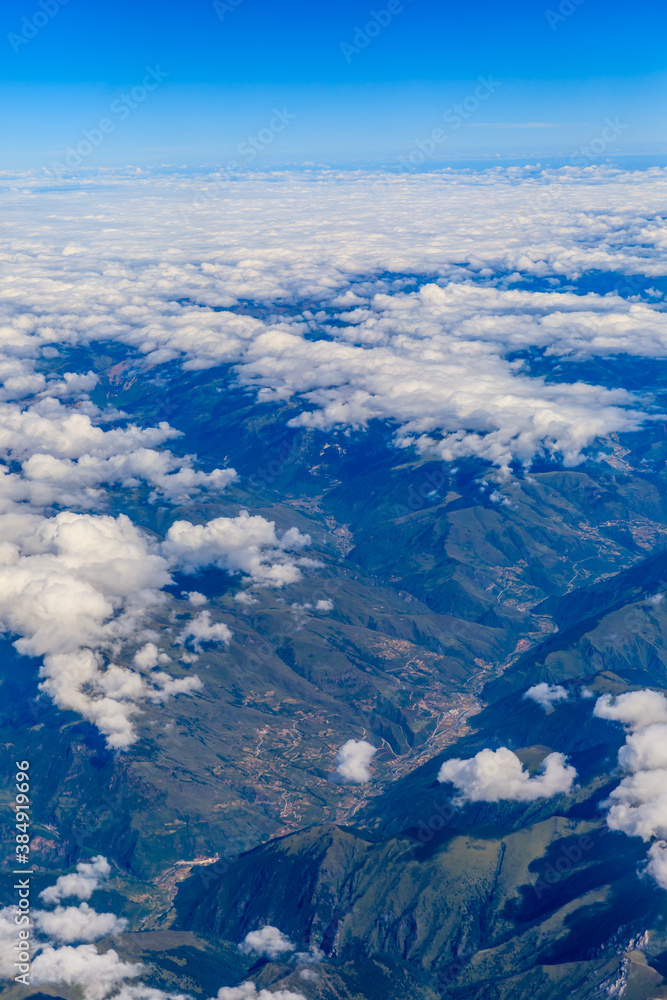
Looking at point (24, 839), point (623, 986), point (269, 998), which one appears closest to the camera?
point (24, 839)

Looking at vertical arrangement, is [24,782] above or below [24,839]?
above

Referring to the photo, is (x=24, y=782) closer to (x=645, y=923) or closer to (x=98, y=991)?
(x=98, y=991)

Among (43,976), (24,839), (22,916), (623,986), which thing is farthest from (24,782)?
(623,986)

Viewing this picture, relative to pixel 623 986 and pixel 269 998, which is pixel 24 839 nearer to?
pixel 269 998

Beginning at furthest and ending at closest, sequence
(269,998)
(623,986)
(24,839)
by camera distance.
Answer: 1. (269,998)
2. (623,986)
3. (24,839)

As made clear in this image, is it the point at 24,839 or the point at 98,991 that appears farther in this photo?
the point at 98,991

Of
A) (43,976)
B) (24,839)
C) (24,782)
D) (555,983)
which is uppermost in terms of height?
(24,782)

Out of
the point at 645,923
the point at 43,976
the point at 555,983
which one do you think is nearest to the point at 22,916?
the point at 43,976

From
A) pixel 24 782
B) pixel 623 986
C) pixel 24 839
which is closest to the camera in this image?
pixel 24 782

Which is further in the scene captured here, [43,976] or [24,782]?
[43,976]
